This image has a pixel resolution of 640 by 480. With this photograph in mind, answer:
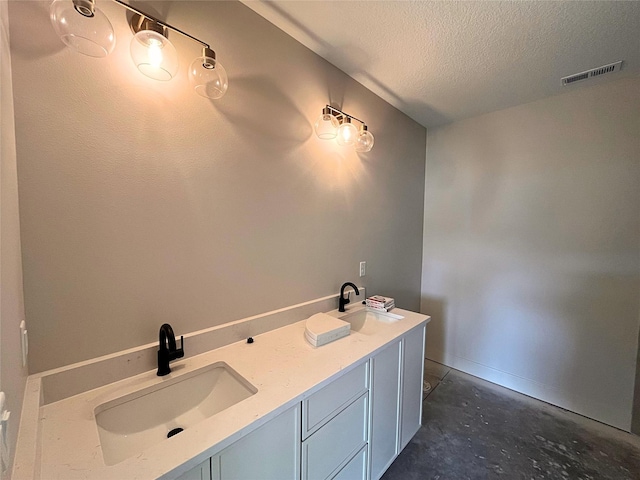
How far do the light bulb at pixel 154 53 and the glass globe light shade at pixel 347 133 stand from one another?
3.25 ft

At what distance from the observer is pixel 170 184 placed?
3.59ft

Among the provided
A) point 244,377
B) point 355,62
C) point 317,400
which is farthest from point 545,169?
point 244,377

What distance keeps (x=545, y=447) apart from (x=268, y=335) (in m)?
2.02

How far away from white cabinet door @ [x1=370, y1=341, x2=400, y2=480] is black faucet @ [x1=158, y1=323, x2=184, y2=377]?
90 cm

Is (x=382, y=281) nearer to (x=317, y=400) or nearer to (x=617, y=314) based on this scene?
(x=317, y=400)

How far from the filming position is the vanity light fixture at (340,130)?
1.62m

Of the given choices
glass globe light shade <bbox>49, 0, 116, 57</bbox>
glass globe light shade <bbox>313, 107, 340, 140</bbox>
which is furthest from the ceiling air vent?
glass globe light shade <bbox>49, 0, 116, 57</bbox>

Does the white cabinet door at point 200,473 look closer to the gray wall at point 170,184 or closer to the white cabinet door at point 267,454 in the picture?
the white cabinet door at point 267,454

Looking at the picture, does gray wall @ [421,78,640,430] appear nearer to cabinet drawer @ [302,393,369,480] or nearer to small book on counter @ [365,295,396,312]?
small book on counter @ [365,295,396,312]

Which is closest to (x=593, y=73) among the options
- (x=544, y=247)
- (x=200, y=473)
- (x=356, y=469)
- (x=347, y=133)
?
(x=544, y=247)

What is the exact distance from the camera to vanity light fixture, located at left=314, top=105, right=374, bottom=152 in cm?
162

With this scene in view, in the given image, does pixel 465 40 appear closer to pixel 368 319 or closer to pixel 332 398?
pixel 368 319

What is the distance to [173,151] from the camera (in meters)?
1.10

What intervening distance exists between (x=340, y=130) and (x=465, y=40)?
2.76 ft
